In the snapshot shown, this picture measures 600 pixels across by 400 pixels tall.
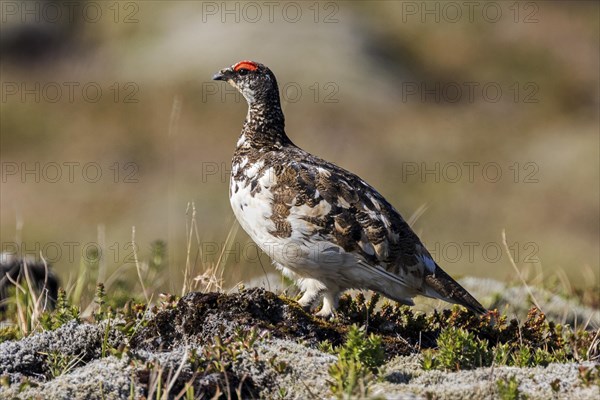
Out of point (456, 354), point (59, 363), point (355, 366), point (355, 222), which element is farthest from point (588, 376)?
point (59, 363)

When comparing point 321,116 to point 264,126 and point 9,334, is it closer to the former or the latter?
point 264,126

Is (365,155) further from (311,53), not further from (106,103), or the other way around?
(106,103)

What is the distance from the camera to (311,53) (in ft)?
81.8

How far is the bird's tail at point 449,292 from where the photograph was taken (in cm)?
541

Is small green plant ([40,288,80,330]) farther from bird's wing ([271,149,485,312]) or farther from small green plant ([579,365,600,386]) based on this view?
small green plant ([579,365,600,386])

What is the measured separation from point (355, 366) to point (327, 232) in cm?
148

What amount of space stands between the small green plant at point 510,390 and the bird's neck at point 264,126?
8.79 feet

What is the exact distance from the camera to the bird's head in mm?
6070

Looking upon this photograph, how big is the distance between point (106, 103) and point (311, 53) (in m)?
6.01

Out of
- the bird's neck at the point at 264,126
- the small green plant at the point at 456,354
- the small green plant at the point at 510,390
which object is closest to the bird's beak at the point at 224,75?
the bird's neck at the point at 264,126

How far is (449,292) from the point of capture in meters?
5.42

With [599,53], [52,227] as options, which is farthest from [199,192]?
[599,53]

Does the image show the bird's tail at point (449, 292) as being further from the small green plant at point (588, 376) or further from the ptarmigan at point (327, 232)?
the small green plant at point (588, 376)

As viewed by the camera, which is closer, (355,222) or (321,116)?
(355,222)
